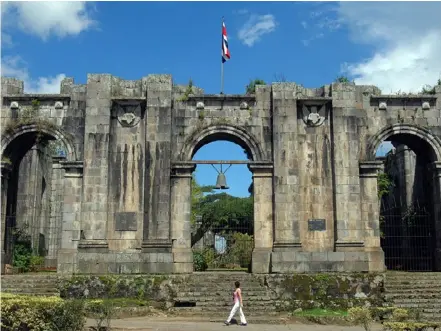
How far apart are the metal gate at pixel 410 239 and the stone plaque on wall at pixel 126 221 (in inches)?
389

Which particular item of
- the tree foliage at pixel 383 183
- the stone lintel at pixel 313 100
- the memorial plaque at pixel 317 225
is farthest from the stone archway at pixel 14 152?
the tree foliage at pixel 383 183

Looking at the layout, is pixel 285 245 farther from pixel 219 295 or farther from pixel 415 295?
pixel 415 295

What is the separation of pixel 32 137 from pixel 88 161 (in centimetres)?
312

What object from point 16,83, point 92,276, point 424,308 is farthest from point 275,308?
point 16,83

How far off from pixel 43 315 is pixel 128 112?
10356 millimetres

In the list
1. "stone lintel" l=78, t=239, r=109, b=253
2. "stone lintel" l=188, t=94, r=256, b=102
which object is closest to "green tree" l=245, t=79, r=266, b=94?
"stone lintel" l=188, t=94, r=256, b=102

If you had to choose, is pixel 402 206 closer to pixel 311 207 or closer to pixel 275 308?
pixel 311 207

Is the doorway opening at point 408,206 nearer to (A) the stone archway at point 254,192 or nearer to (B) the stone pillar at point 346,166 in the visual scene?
(B) the stone pillar at point 346,166

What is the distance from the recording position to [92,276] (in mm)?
18188

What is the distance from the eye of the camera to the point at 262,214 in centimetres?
2003

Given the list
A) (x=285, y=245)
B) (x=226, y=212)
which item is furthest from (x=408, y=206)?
(x=226, y=212)

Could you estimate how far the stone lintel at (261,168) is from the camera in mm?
20125

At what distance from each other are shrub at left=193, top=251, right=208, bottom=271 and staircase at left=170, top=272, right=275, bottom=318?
660cm

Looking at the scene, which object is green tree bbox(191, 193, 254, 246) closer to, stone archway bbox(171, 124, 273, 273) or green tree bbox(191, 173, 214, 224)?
green tree bbox(191, 173, 214, 224)
